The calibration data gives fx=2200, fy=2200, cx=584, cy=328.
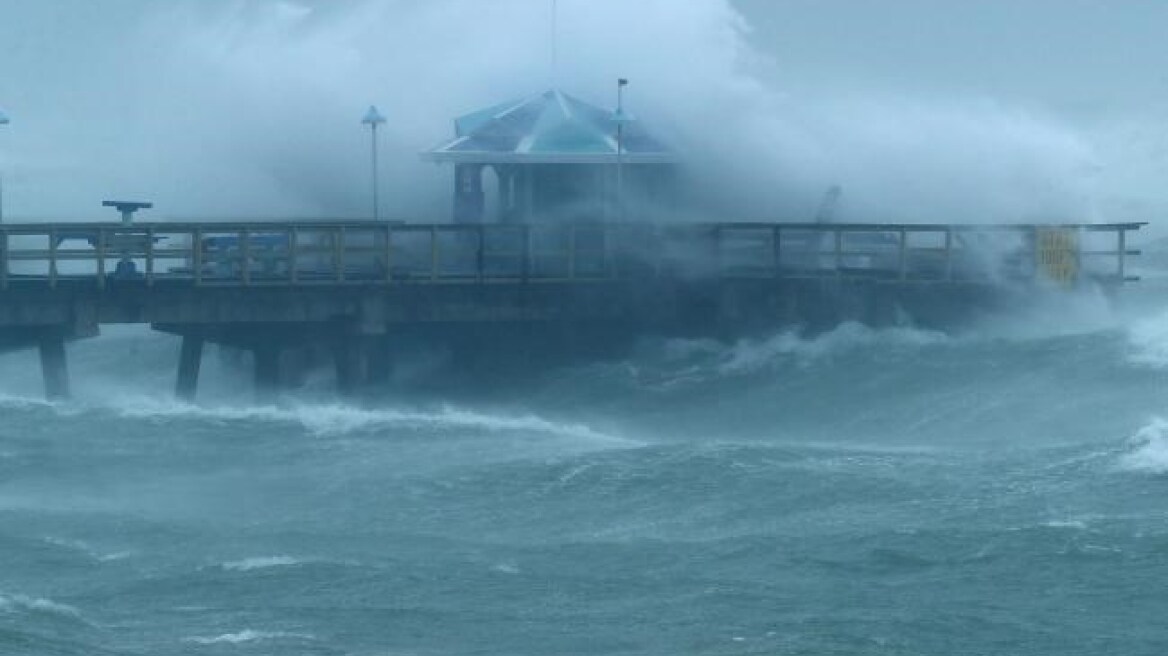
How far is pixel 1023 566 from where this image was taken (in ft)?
56.1

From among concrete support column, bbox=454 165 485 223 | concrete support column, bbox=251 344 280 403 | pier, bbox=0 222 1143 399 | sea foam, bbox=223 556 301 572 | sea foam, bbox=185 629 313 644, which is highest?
concrete support column, bbox=454 165 485 223

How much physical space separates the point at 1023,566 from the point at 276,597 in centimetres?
581

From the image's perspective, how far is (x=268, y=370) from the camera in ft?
108

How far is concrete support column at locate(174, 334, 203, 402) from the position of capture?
107 ft

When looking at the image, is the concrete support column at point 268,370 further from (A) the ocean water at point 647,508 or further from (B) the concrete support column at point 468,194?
(B) the concrete support column at point 468,194

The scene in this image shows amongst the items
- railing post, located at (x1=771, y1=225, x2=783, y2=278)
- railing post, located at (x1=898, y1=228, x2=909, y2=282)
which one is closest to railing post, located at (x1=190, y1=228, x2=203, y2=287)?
railing post, located at (x1=771, y1=225, x2=783, y2=278)

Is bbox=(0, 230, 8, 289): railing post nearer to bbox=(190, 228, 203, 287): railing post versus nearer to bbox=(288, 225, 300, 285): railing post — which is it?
bbox=(190, 228, 203, 287): railing post

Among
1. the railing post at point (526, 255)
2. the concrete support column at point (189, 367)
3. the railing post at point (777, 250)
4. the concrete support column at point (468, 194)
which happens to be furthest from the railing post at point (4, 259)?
the railing post at point (777, 250)

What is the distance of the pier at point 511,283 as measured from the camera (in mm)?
31562

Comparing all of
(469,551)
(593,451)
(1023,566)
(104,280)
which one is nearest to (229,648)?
(469,551)

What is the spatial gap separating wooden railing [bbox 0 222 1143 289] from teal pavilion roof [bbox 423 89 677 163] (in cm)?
186

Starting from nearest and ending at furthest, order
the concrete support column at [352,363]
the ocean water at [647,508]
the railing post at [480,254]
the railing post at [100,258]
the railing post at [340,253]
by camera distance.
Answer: the ocean water at [647,508] < the railing post at [100,258] < the railing post at [340,253] < the concrete support column at [352,363] < the railing post at [480,254]

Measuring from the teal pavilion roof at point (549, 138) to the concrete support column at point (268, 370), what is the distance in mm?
5559

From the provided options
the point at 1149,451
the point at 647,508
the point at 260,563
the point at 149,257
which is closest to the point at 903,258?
the point at 149,257
